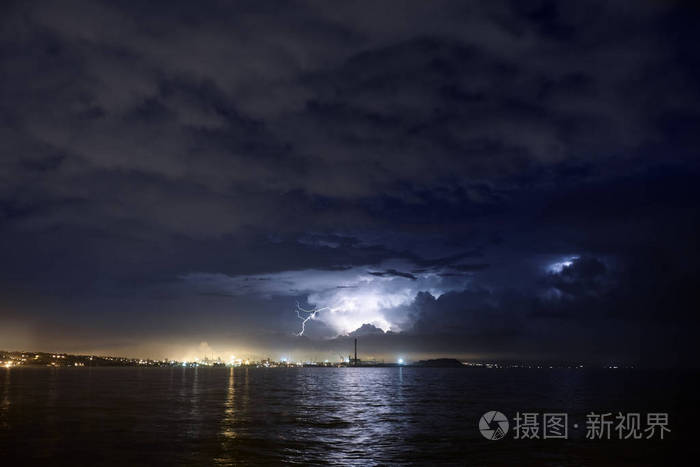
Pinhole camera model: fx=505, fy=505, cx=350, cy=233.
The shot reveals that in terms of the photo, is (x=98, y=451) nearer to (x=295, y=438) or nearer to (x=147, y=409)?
(x=295, y=438)

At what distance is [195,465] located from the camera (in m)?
35.4

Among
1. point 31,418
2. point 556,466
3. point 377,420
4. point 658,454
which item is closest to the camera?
point 556,466

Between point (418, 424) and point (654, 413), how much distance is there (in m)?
42.2

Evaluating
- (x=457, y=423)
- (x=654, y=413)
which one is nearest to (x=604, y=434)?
(x=457, y=423)
